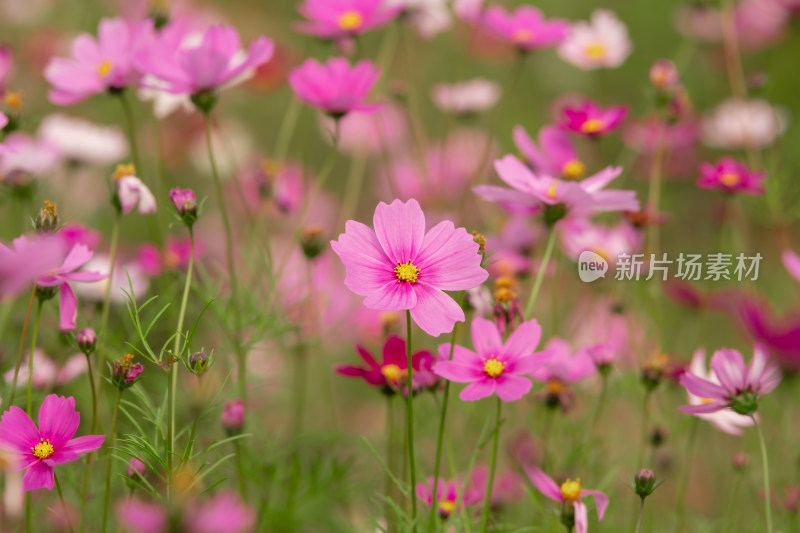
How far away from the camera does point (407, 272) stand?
603 mm

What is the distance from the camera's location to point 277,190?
1.07m

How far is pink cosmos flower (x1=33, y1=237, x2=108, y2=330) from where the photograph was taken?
62 cm

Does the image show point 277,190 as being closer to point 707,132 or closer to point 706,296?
point 706,296

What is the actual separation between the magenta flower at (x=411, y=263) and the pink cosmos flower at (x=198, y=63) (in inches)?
9.7

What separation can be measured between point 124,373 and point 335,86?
39cm

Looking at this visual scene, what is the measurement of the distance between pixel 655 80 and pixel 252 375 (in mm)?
676

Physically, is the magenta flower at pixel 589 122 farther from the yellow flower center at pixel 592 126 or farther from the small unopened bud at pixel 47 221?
the small unopened bud at pixel 47 221

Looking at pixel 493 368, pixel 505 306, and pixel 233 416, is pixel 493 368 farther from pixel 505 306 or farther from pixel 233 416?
pixel 233 416

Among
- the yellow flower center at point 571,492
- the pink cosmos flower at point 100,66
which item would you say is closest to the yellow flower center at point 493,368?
the yellow flower center at point 571,492

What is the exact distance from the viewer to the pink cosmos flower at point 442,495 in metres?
0.70

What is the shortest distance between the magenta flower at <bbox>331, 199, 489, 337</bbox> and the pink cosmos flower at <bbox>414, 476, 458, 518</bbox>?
7.3 inches

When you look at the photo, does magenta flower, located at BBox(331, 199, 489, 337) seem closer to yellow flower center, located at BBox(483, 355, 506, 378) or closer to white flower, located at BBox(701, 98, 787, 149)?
yellow flower center, located at BBox(483, 355, 506, 378)

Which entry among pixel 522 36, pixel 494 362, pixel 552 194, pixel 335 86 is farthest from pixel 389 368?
pixel 522 36

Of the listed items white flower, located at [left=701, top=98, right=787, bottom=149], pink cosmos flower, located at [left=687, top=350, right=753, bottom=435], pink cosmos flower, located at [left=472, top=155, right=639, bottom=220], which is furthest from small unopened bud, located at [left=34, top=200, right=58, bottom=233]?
→ white flower, located at [left=701, top=98, right=787, bottom=149]
